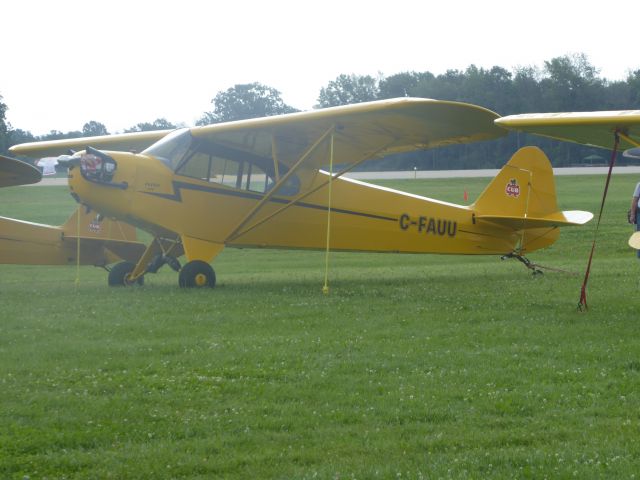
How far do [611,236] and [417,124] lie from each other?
14.9 metres

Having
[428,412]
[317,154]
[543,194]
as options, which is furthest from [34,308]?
[543,194]

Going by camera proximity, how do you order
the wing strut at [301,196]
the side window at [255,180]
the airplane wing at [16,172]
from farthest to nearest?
the side window at [255,180], the wing strut at [301,196], the airplane wing at [16,172]

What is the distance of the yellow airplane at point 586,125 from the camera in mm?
11055

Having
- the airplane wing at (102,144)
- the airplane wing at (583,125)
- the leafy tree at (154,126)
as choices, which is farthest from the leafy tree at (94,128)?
the airplane wing at (583,125)

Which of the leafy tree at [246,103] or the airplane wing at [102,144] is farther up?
the leafy tree at [246,103]

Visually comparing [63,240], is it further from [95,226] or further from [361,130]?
[361,130]

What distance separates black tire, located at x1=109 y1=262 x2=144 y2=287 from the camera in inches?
642

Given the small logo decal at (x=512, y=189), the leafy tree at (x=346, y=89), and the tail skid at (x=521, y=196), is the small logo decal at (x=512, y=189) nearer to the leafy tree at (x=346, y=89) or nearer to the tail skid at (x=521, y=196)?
the tail skid at (x=521, y=196)

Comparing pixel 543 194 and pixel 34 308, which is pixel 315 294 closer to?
pixel 34 308

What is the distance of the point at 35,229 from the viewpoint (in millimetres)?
16547

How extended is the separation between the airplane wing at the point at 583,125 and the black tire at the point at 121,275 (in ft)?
24.5

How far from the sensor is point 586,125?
37.4 ft

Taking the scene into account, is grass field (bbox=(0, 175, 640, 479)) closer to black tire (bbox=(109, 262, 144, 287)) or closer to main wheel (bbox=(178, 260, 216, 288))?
main wheel (bbox=(178, 260, 216, 288))

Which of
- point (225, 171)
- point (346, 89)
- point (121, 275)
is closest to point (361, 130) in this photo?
point (225, 171)
